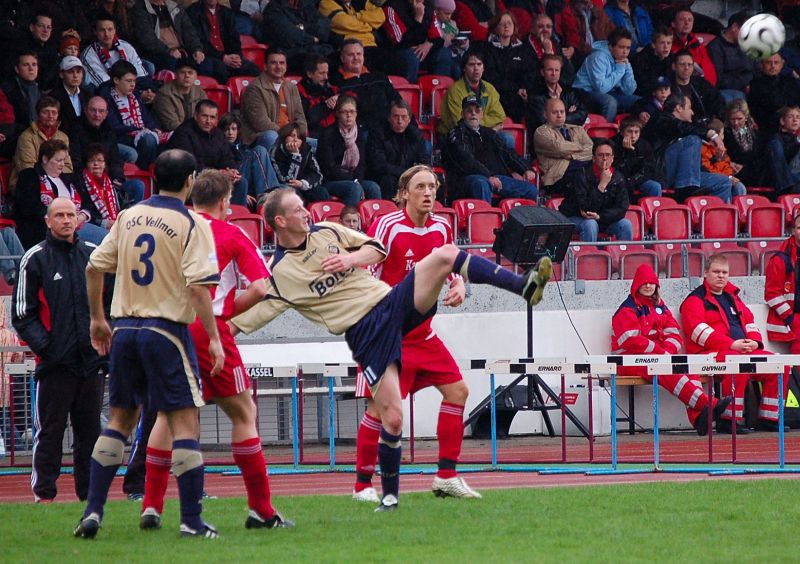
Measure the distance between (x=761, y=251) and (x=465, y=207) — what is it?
11.0ft

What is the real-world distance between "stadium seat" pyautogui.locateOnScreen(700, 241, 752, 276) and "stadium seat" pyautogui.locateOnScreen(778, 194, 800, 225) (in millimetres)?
2168

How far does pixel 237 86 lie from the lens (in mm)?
17781

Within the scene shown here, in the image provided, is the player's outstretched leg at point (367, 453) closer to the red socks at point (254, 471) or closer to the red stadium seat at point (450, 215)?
the red socks at point (254, 471)

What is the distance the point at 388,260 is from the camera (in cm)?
951

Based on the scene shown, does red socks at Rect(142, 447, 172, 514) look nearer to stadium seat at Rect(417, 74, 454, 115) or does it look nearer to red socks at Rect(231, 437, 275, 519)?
red socks at Rect(231, 437, 275, 519)

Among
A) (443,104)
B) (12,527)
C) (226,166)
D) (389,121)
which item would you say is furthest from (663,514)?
(443,104)

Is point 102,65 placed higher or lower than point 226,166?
higher

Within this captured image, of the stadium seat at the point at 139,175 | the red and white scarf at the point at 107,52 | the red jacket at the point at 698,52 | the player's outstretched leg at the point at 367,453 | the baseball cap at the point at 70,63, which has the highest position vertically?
the red jacket at the point at 698,52

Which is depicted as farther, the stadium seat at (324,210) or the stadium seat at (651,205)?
the stadium seat at (651,205)

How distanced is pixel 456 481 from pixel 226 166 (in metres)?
7.54

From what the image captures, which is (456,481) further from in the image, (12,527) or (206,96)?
(206,96)

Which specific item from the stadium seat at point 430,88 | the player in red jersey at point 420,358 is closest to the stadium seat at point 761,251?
the stadium seat at point 430,88

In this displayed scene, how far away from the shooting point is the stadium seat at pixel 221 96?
17531mm

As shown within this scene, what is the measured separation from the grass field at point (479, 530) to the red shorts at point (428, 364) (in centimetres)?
74
